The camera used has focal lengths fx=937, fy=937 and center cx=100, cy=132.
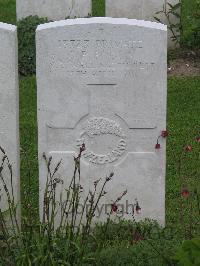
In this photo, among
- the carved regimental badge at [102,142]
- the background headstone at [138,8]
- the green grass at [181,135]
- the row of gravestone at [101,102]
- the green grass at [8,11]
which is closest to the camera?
the row of gravestone at [101,102]

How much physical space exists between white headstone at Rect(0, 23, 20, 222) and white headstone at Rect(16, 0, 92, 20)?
15.8 feet

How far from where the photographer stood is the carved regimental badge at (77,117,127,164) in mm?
6055

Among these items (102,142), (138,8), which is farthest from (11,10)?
(102,142)

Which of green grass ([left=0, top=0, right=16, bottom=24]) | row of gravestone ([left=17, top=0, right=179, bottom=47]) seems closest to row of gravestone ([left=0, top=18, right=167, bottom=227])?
row of gravestone ([left=17, top=0, right=179, bottom=47])

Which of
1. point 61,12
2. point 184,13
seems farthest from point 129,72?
point 184,13

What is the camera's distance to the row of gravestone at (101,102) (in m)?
5.86

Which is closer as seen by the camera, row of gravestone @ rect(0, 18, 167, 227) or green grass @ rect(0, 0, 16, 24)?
row of gravestone @ rect(0, 18, 167, 227)

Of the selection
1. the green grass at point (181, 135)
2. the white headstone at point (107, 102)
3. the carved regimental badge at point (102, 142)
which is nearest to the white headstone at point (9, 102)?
the white headstone at point (107, 102)

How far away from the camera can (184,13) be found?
499 inches

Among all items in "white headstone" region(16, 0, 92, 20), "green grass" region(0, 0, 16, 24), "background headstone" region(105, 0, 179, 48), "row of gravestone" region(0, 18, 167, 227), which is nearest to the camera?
"row of gravestone" region(0, 18, 167, 227)

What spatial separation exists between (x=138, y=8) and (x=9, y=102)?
4942 mm

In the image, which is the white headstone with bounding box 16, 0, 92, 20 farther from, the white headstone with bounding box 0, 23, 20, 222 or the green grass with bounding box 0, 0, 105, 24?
the white headstone with bounding box 0, 23, 20, 222

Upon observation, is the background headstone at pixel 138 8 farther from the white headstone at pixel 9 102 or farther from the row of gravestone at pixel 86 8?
the white headstone at pixel 9 102

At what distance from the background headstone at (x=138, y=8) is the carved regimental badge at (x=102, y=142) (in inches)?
182
